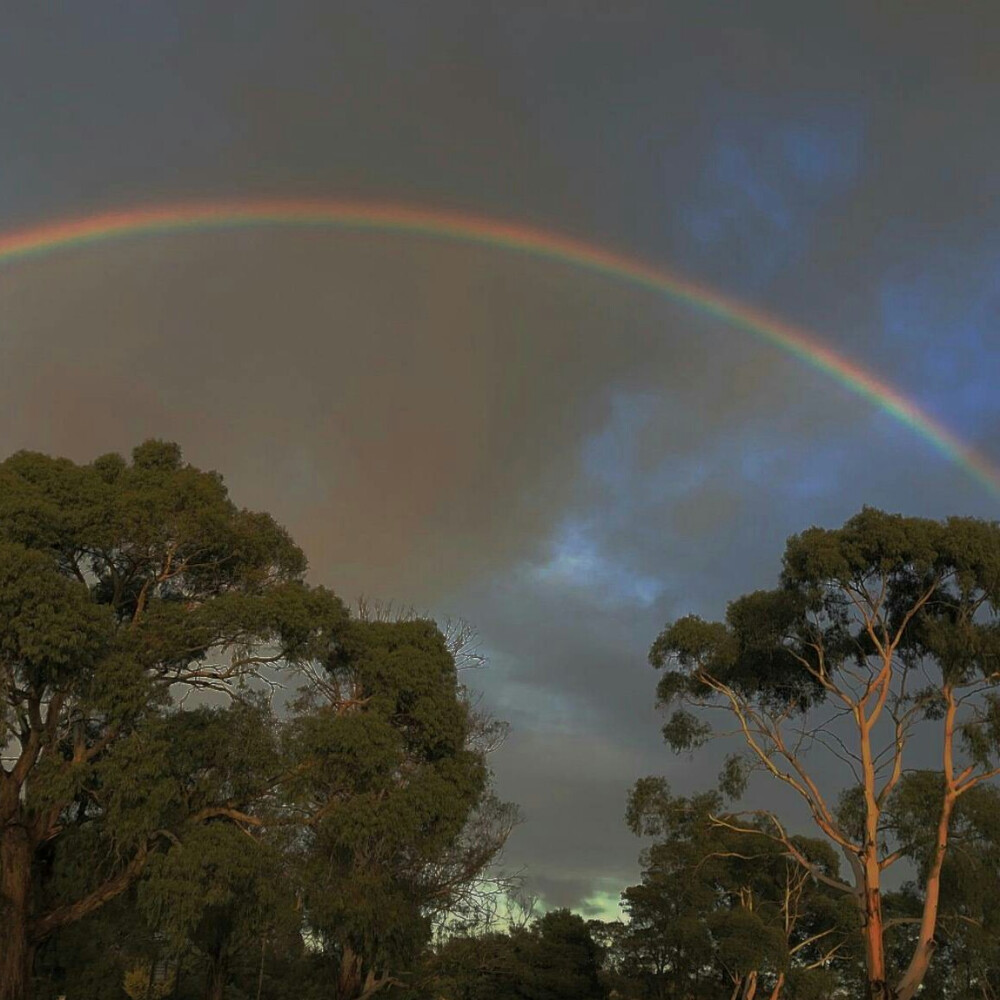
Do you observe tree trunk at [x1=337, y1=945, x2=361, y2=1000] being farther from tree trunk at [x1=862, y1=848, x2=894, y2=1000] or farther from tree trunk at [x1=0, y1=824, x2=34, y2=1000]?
tree trunk at [x1=862, y1=848, x2=894, y2=1000]

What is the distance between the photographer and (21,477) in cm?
2233

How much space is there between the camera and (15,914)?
68.7 ft

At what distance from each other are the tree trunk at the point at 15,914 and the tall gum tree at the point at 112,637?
0.11ft

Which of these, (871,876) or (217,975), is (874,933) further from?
(217,975)

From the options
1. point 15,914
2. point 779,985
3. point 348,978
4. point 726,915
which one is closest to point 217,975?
point 348,978

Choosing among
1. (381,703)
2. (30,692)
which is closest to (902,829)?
(381,703)

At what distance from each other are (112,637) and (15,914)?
6242 millimetres

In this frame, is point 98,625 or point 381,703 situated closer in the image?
point 98,625

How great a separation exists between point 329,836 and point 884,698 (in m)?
13.5

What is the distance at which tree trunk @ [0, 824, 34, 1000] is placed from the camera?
797 inches

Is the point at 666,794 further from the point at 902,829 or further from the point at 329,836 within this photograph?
the point at 329,836

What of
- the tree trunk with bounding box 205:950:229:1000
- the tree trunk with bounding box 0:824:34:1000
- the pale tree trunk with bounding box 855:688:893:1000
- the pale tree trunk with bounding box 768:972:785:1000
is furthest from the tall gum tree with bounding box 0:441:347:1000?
the pale tree trunk with bounding box 768:972:785:1000

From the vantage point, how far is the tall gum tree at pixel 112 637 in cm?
2019

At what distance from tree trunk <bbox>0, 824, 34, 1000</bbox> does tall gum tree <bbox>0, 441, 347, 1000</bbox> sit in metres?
0.03
